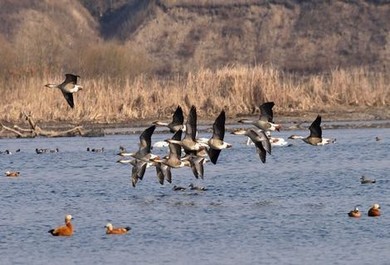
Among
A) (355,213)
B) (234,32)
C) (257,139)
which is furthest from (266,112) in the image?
(234,32)

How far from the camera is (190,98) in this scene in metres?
39.8

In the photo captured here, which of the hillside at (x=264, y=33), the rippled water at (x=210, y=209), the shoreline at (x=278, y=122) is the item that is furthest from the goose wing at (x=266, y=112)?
the hillside at (x=264, y=33)

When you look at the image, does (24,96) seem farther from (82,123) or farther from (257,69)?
(257,69)

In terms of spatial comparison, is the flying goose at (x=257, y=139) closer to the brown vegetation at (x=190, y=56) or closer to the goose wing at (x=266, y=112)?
the goose wing at (x=266, y=112)

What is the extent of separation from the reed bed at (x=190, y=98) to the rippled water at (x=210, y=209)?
622cm

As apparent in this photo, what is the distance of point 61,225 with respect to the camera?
797 inches

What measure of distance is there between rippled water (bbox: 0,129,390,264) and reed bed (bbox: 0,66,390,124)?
6.22 metres

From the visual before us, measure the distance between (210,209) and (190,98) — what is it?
729 inches

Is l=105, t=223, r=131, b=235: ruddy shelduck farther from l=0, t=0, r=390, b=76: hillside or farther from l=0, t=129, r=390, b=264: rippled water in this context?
l=0, t=0, r=390, b=76: hillside

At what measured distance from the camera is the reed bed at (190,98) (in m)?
39.4

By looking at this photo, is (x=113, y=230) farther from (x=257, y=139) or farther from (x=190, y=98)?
(x=190, y=98)

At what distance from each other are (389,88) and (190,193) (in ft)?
67.1

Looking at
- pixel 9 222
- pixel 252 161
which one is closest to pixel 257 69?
pixel 252 161

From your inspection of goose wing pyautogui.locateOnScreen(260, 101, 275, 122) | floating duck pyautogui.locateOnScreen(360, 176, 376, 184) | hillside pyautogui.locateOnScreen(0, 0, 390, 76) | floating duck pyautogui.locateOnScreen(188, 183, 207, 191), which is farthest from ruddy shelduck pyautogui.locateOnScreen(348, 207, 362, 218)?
hillside pyautogui.locateOnScreen(0, 0, 390, 76)
